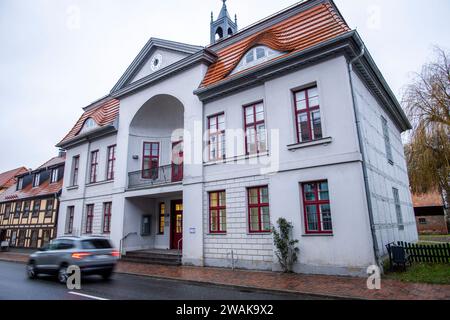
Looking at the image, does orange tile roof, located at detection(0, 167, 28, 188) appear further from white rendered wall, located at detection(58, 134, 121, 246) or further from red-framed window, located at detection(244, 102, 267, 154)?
red-framed window, located at detection(244, 102, 267, 154)

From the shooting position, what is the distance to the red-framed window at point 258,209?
12055 mm

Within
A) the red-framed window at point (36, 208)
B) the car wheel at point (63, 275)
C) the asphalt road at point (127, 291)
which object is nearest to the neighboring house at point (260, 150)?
the asphalt road at point (127, 291)

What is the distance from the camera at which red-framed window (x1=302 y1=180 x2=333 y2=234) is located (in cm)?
1044

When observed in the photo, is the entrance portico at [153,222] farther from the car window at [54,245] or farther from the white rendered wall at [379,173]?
the white rendered wall at [379,173]

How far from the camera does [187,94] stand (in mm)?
15508

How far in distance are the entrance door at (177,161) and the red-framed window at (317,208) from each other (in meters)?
7.41

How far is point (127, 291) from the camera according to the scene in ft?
27.7

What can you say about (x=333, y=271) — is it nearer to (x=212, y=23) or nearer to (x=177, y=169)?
(x=177, y=169)

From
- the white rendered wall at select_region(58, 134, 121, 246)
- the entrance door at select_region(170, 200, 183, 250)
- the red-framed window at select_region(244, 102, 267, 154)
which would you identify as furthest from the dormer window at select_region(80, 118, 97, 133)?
the red-framed window at select_region(244, 102, 267, 154)

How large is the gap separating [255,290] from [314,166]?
15.9 feet

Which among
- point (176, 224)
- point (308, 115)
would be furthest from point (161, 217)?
point (308, 115)

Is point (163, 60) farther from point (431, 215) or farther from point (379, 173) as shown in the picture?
point (431, 215)

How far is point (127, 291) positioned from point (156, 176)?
9907mm
